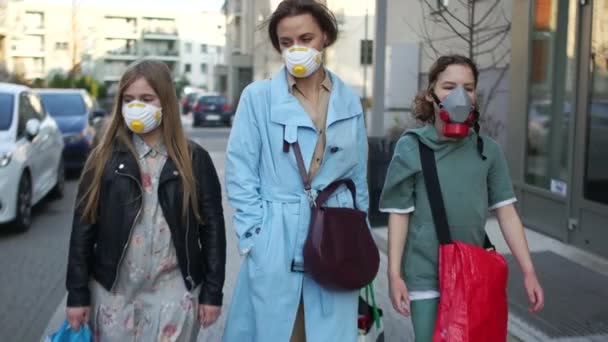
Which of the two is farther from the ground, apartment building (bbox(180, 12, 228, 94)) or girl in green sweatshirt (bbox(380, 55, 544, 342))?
apartment building (bbox(180, 12, 228, 94))

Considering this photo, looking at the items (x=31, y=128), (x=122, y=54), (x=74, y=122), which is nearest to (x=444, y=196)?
(x=31, y=128)

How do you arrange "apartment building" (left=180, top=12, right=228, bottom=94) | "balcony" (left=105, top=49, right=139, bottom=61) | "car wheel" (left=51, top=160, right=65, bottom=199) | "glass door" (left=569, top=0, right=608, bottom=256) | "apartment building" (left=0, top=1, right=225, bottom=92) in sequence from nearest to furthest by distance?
"glass door" (left=569, top=0, right=608, bottom=256)
"car wheel" (left=51, top=160, right=65, bottom=199)
"apartment building" (left=0, top=1, right=225, bottom=92)
"balcony" (left=105, top=49, right=139, bottom=61)
"apartment building" (left=180, top=12, right=228, bottom=94)

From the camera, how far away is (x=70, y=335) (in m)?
2.81

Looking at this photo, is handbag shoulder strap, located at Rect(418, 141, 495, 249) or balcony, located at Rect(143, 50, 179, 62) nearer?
handbag shoulder strap, located at Rect(418, 141, 495, 249)

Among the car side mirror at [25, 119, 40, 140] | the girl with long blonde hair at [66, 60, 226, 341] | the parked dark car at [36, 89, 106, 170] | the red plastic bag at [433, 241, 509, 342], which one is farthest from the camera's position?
the parked dark car at [36, 89, 106, 170]

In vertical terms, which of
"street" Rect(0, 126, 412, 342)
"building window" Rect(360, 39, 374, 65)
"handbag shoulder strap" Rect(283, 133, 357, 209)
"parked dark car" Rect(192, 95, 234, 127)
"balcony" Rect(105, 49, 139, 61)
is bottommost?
"street" Rect(0, 126, 412, 342)

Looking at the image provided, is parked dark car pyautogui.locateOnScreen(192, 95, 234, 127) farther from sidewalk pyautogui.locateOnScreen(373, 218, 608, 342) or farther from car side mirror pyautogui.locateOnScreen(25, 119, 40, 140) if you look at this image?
sidewalk pyautogui.locateOnScreen(373, 218, 608, 342)

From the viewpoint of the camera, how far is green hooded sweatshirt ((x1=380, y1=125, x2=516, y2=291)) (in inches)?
112

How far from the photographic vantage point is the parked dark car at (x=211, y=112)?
107ft

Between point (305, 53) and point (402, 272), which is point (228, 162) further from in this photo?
point (402, 272)

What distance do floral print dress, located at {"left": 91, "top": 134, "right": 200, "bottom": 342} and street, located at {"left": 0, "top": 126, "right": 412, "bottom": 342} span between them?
1991 mm

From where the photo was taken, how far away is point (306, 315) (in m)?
2.77

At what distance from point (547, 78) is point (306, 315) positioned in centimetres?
627

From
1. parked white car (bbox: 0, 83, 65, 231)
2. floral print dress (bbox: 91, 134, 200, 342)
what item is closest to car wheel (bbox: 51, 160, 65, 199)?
parked white car (bbox: 0, 83, 65, 231)
